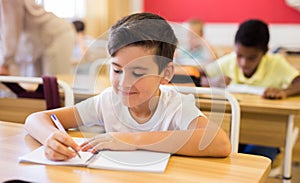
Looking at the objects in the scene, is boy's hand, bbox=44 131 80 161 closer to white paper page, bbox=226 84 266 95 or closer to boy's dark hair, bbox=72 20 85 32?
white paper page, bbox=226 84 266 95

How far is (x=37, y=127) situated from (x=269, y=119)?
0.93 metres

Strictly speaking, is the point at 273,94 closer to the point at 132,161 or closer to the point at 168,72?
the point at 168,72

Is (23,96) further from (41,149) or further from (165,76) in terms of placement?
(165,76)

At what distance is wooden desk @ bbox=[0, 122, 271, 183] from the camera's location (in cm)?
76

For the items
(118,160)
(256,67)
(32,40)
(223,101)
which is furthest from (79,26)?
(118,160)

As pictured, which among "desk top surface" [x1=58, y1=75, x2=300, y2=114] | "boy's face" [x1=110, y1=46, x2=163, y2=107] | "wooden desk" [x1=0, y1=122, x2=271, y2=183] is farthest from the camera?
"desk top surface" [x1=58, y1=75, x2=300, y2=114]

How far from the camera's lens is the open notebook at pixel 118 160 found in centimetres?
81

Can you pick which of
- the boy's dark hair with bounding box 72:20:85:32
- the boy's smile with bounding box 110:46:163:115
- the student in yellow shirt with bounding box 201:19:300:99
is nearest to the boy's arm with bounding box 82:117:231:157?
the boy's smile with bounding box 110:46:163:115

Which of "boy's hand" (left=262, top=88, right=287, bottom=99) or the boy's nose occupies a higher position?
the boy's nose

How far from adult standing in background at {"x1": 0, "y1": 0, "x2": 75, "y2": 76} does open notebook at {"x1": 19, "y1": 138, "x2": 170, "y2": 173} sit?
3.94 ft

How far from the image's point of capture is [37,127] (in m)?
1.00

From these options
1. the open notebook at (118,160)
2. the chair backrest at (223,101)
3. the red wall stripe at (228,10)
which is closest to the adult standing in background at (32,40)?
the chair backrest at (223,101)

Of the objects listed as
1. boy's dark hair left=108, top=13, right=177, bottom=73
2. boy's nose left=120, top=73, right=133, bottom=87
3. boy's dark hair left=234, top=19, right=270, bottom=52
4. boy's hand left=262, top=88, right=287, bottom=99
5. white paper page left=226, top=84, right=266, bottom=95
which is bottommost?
white paper page left=226, top=84, right=266, bottom=95

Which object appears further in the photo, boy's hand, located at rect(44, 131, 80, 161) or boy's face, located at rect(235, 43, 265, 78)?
boy's face, located at rect(235, 43, 265, 78)
